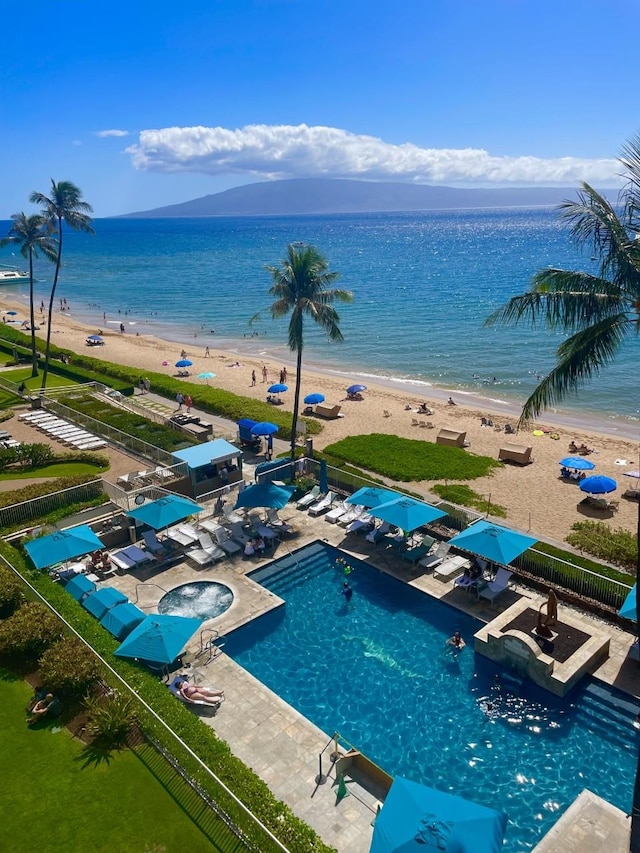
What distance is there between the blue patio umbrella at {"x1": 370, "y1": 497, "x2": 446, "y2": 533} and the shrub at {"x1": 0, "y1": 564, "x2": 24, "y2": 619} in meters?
11.9

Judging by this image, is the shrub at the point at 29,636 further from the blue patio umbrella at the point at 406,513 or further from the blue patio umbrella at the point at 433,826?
the blue patio umbrella at the point at 406,513

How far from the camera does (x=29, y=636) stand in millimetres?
16203

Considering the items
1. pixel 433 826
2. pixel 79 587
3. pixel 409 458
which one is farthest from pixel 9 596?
pixel 409 458

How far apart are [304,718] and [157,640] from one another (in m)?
4.29

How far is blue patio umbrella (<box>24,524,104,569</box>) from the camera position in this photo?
20.0 meters

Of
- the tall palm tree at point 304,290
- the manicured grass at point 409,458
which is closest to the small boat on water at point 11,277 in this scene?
the manicured grass at point 409,458

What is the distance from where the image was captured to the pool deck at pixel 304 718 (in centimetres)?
1208

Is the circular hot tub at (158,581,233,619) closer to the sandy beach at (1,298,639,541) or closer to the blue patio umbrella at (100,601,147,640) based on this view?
the blue patio umbrella at (100,601,147,640)

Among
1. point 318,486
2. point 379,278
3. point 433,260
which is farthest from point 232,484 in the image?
point 433,260

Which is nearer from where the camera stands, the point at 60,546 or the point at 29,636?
the point at 29,636

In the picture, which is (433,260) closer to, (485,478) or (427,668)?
(485,478)

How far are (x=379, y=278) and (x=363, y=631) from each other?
380 feet

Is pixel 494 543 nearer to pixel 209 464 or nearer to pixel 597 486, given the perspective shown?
pixel 597 486

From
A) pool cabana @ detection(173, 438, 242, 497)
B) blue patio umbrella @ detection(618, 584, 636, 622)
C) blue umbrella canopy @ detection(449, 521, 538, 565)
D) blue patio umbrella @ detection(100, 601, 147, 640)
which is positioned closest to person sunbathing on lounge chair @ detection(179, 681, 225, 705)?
blue patio umbrella @ detection(100, 601, 147, 640)
